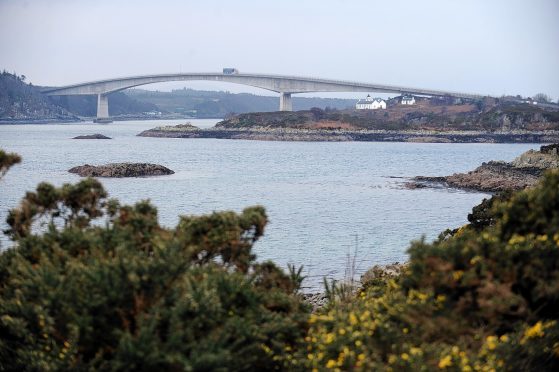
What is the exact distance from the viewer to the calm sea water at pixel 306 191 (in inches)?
1132

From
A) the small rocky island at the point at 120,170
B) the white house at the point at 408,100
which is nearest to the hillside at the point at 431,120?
the white house at the point at 408,100

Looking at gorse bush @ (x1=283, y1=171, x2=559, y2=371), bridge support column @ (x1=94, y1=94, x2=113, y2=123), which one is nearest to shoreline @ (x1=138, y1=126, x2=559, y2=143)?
bridge support column @ (x1=94, y1=94, x2=113, y2=123)

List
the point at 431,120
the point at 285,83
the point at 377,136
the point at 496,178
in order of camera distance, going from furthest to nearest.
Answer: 1. the point at 431,120
2. the point at 285,83
3. the point at 377,136
4. the point at 496,178

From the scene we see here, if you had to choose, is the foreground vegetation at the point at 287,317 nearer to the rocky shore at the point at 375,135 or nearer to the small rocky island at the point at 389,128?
the small rocky island at the point at 389,128

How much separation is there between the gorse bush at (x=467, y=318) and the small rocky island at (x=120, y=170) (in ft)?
164

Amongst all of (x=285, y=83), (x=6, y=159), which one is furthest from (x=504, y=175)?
(x=285, y=83)

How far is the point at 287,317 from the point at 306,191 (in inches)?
1674

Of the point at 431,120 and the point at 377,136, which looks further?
the point at 431,120

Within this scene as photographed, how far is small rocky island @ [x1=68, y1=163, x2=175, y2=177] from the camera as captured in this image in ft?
185

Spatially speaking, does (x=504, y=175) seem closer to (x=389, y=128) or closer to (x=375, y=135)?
(x=375, y=135)

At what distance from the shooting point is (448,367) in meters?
6.92

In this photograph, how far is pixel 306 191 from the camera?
5103 centimetres

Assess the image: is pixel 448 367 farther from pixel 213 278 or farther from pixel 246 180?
pixel 246 180

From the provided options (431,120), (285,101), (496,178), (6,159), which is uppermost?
(285,101)
